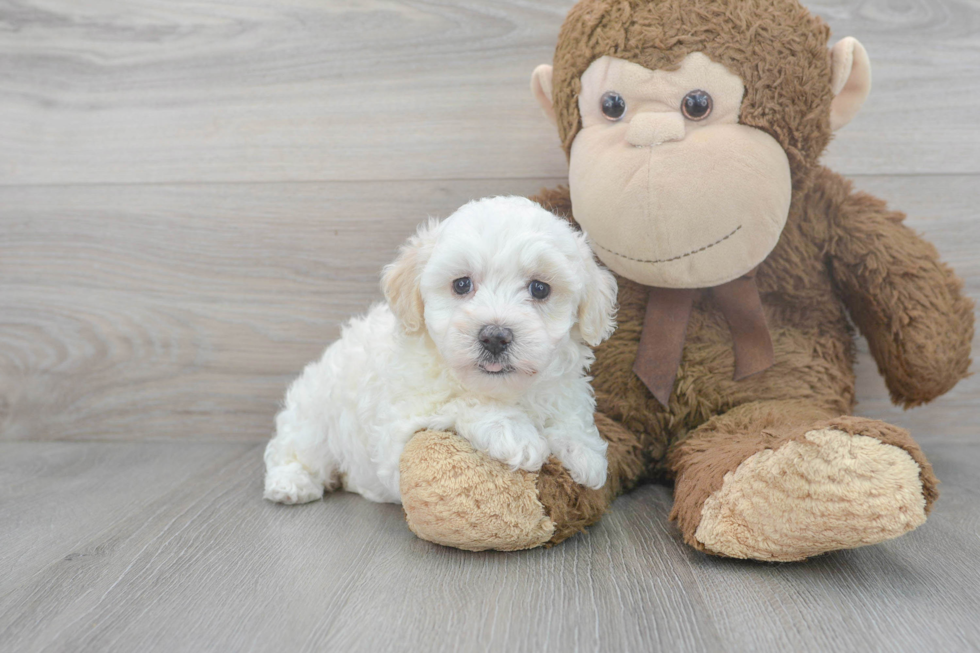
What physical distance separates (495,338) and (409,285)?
0.19 m

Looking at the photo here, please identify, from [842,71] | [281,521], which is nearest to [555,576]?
[281,521]

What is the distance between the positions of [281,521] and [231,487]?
0.77ft

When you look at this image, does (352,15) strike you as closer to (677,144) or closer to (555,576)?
(677,144)

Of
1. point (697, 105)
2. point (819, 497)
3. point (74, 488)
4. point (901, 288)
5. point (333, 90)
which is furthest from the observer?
point (333, 90)

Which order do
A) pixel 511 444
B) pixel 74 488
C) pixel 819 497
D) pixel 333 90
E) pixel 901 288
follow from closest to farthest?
pixel 819 497 → pixel 511 444 → pixel 901 288 → pixel 74 488 → pixel 333 90

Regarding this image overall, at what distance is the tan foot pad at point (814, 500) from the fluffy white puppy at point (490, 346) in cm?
21

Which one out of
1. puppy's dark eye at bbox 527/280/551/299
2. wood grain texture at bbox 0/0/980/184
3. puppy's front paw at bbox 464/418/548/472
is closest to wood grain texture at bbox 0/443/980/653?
puppy's front paw at bbox 464/418/548/472

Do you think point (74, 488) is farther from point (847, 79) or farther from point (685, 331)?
point (847, 79)

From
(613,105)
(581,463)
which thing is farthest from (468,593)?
(613,105)

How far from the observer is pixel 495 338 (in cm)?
95

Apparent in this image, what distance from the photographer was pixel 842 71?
115cm

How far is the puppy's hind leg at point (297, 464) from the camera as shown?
4.23ft

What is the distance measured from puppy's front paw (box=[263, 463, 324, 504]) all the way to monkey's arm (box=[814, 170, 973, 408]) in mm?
1030

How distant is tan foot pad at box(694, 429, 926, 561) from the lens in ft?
2.80
